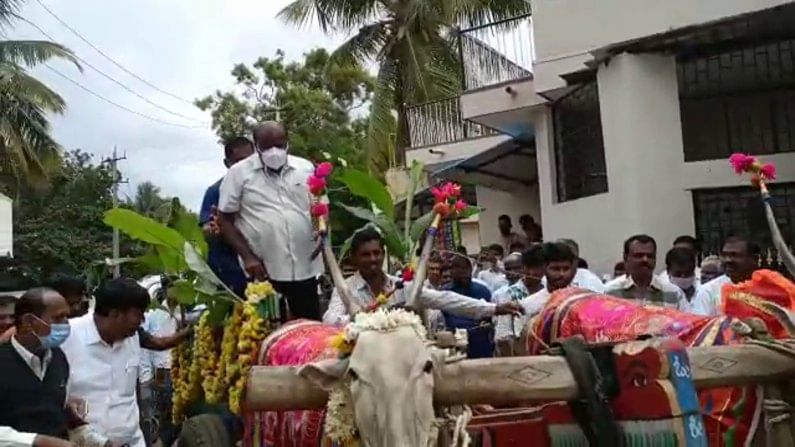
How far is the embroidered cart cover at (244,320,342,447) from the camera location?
3.89 m

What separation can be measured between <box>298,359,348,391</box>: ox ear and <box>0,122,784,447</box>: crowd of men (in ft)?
3.89

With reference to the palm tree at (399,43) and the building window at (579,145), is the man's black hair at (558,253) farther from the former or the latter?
the palm tree at (399,43)

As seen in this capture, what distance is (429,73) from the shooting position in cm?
1836

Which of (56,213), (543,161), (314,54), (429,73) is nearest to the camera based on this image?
(543,161)

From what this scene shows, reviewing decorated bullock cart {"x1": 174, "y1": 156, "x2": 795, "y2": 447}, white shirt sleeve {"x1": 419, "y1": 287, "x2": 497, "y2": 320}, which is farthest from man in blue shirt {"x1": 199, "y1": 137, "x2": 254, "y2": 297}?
decorated bullock cart {"x1": 174, "y1": 156, "x2": 795, "y2": 447}

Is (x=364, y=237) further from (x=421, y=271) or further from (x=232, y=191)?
(x=421, y=271)

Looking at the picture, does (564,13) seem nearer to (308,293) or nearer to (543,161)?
(543,161)

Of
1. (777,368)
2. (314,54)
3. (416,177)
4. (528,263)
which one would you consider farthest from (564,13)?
(314,54)

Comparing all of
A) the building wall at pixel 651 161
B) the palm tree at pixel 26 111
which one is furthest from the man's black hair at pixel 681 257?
the palm tree at pixel 26 111

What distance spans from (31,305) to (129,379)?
80 centimetres

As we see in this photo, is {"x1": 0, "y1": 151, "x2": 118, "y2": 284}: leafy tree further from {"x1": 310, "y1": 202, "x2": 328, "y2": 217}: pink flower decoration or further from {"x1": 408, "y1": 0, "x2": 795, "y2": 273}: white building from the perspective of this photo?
{"x1": 310, "y1": 202, "x2": 328, "y2": 217}: pink flower decoration

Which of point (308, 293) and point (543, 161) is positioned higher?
point (543, 161)

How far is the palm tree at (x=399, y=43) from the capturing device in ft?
58.5

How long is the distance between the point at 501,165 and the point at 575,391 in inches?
520
